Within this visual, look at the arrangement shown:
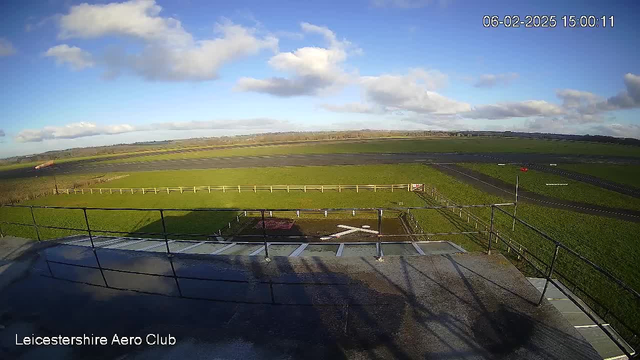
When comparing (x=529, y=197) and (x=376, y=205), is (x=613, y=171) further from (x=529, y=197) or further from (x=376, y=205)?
(x=376, y=205)

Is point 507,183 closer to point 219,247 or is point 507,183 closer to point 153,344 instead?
point 219,247

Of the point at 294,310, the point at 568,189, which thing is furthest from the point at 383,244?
the point at 568,189

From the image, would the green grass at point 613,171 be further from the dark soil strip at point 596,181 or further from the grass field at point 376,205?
the grass field at point 376,205

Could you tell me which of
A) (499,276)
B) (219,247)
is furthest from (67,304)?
(499,276)

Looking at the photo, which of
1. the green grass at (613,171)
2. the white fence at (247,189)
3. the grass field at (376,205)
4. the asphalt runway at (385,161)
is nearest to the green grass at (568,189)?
the green grass at (613,171)

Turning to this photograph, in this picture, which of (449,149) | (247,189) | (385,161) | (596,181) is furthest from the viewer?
(449,149)

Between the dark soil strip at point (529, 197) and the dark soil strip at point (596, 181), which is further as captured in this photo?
the dark soil strip at point (596, 181)
